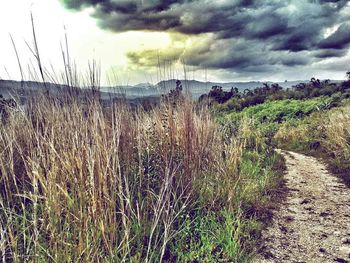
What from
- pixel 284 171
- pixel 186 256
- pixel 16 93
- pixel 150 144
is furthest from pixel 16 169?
pixel 284 171

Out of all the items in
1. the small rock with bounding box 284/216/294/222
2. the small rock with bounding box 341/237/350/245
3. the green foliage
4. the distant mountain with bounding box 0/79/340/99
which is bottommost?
the small rock with bounding box 341/237/350/245

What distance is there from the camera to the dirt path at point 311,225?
3412 millimetres

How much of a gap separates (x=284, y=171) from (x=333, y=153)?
2090 millimetres

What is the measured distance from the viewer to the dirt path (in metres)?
3.41

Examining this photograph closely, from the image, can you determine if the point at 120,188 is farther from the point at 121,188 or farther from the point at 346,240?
the point at 346,240

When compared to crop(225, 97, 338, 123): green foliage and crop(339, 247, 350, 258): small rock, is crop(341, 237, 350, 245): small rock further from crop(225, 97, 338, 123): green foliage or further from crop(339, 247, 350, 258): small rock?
crop(225, 97, 338, 123): green foliage

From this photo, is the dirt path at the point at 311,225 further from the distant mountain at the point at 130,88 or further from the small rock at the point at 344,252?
the distant mountain at the point at 130,88

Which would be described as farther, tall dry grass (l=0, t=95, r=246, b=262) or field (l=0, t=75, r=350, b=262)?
Answer: tall dry grass (l=0, t=95, r=246, b=262)

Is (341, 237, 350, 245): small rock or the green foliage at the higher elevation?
the green foliage

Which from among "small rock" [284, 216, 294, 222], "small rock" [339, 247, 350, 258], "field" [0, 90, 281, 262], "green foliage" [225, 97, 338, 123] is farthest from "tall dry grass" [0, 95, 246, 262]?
"green foliage" [225, 97, 338, 123]

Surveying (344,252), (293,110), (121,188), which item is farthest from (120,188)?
(293,110)

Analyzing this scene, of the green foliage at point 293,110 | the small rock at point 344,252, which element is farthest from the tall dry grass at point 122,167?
the green foliage at point 293,110

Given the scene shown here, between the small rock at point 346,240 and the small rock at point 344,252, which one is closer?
the small rock at point 344,252

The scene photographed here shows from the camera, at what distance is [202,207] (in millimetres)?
3781
